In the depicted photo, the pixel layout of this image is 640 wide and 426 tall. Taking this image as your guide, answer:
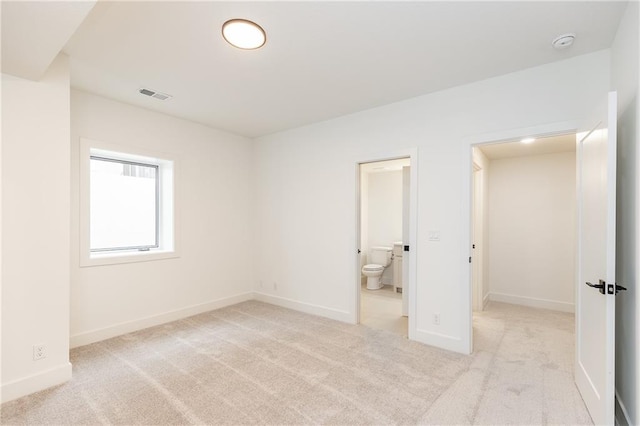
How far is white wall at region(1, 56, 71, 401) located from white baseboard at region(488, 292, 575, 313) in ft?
18.8

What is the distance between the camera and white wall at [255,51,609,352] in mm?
2703

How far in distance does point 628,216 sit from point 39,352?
4324 mm

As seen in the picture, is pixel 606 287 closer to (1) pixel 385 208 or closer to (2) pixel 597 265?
(2) pixel 597 265

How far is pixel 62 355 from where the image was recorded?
2.53 metres

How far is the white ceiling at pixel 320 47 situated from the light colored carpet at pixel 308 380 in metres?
2.47

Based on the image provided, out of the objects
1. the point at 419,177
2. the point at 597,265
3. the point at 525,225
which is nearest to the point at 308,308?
the point at 419,177

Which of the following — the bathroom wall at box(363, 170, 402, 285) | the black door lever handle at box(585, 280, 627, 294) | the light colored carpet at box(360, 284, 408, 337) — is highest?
the bathroom wall at box(363, 170, 402, 285)

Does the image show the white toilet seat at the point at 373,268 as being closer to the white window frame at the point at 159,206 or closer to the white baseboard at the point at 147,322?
the white baseboard at the point at 147,322

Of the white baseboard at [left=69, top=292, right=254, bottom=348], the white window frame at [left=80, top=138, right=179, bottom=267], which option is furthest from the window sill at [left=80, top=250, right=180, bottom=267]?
the white baseboard at [left=69, top=292, right=254, bottom=348]

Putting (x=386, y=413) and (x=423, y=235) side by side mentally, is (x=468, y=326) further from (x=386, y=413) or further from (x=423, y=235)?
(x=386, y=413)

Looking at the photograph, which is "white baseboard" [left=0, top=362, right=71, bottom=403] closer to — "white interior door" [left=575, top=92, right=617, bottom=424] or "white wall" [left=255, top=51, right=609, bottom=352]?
"white wall" [left=255, top=51, right=609, bottom=352]

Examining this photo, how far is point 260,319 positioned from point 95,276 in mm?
1951

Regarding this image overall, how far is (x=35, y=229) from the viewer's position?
7.93 feet

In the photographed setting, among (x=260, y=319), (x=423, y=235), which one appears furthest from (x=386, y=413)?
(x=260, y=319)
